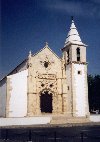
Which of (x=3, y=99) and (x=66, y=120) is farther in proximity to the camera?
(x=3, y=99)

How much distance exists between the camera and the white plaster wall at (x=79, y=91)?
37125mm

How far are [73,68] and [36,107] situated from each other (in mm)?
8286

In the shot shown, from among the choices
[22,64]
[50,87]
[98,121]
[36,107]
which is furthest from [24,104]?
[98,121]

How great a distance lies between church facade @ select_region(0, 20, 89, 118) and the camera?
3441 cm

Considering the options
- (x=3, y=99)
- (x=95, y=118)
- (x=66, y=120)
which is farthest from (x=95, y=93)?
(x=3, y=99)

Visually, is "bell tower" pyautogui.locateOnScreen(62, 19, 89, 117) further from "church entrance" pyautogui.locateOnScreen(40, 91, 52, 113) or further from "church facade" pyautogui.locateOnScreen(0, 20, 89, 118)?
"church entrance" pyautogui.locateOnScreen(40, 91, 52, 113)

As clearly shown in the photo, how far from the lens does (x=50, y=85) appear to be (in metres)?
38.1

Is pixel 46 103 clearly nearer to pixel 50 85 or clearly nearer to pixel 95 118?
pixel 50 85

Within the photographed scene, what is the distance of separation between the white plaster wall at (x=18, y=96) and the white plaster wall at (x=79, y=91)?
770 centimetres

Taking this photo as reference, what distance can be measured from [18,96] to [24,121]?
13.7 feet

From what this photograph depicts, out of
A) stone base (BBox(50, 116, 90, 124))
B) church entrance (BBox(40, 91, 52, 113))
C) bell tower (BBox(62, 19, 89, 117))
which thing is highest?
bell tower (BBox(62, 19, 89, 117))

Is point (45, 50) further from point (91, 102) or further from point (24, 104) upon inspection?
point (91, 102)

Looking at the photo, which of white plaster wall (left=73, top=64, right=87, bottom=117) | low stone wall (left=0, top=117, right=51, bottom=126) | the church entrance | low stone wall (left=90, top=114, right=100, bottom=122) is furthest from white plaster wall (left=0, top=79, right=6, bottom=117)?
low stone wall (left=90, top=114, right=100, bottom=122)

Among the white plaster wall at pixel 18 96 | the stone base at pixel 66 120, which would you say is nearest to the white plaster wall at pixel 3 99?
the white plaster wall at pixel 18 96
